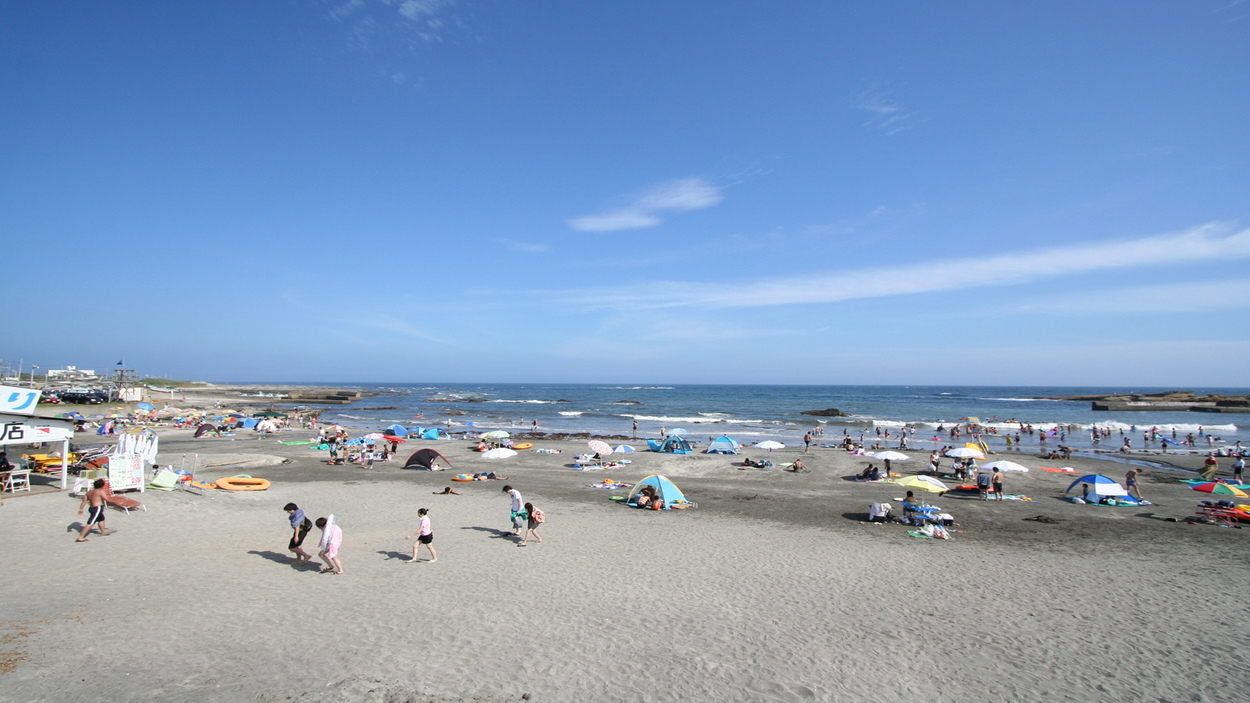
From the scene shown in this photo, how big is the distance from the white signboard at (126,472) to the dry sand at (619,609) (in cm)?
70

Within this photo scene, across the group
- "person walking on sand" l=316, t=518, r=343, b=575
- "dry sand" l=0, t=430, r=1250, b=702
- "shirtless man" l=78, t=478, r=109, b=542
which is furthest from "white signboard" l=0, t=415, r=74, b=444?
"person walking on sand" l=316, t=518, r=343, b=575

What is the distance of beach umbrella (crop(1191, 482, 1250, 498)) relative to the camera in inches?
679

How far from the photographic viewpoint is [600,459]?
88.8ft

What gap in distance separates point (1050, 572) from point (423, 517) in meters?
12.1

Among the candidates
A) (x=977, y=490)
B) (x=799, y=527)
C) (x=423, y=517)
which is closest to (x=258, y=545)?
(x=423, y=517)

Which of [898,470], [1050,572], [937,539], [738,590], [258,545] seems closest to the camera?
[738,590]

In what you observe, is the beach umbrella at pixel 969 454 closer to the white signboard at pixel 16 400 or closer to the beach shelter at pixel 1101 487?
the beach shelter at pixel 1101 487

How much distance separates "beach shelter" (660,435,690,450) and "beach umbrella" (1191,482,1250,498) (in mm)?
19038

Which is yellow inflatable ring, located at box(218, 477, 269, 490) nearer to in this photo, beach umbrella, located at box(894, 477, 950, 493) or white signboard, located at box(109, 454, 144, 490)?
white signboard, located at box(109, 454, 144, 490)

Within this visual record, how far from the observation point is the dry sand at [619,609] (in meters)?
6.65

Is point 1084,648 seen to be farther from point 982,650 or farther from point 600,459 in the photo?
point 600,459

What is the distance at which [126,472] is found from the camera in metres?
14.6

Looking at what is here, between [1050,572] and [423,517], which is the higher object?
[423,517]

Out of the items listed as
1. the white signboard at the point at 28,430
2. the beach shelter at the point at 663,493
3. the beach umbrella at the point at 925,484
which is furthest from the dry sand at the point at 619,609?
the beach umbrella at the point at 925,484
